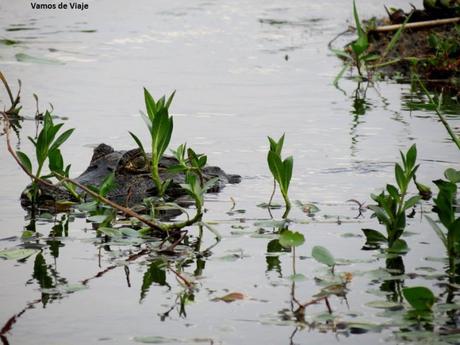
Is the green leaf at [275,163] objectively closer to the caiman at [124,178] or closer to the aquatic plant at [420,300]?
the caiman at [124,178]

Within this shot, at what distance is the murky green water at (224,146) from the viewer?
12.9 feet

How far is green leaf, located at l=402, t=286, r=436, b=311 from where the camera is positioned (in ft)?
12.3

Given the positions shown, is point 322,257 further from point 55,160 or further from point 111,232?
point 55,160

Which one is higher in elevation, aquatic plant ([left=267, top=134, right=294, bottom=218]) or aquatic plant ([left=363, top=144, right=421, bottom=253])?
aquatic plant ([left=267, top=134, right=294, bottom=218])

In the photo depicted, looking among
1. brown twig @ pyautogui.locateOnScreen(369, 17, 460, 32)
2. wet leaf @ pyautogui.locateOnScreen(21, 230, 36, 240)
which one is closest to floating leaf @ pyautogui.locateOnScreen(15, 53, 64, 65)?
wet leaf @ pyautogui.locateOnScreen(21, 230, 36, 240)

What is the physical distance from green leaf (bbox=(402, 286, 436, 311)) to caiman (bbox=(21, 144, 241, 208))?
2505 millimetres

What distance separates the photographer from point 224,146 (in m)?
7.83

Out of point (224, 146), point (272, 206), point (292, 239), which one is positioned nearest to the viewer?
point (292, 239)

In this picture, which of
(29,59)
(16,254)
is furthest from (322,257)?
(29,59)

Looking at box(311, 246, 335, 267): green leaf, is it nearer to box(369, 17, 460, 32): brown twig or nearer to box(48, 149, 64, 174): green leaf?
box(48, 149, 64, 174): green leaf

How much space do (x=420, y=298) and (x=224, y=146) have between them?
4.20 m

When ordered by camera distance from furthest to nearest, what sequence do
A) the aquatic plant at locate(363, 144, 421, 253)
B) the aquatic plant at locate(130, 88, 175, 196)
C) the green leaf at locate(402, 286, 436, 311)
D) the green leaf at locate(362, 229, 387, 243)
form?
the aquatic plant at locate(130, 88, 175, 196)
the green leaf at locate(362, 229, 387, 243)
the aquatic plant at locate(363, 144, 421, 253)
the green leaf at locate(402, 286, 436, 311)

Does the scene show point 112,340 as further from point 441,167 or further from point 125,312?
point 441,167

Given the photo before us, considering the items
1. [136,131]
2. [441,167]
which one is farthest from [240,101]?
[441,167]
